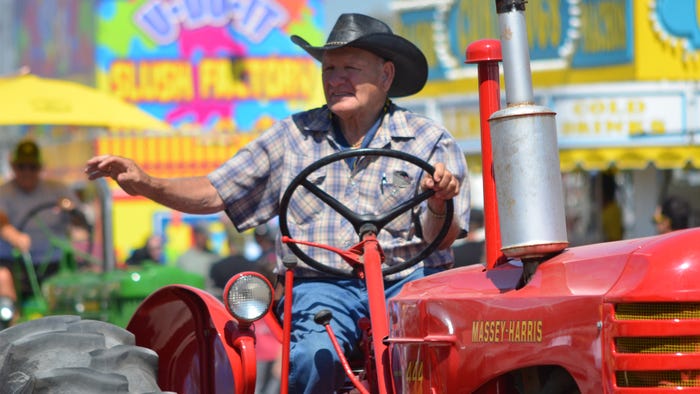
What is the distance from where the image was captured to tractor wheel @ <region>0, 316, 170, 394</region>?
3771mm

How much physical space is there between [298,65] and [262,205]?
1900 centimetres

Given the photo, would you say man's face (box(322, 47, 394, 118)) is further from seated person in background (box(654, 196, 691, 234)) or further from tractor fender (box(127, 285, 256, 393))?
seated person in background (box(654, 196, 691, 234))

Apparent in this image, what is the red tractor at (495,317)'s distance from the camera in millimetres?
2893

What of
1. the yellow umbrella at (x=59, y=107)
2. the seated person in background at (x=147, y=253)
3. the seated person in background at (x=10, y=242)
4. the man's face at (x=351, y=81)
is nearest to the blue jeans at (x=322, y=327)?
the man's face at (x=351, y=81)

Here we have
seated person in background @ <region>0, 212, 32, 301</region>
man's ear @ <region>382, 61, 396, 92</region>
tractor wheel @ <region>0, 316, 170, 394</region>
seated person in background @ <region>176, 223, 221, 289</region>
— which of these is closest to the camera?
tractor wheel @ <region>0, 316, 170, 394</region>

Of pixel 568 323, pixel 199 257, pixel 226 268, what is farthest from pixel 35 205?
pixel 568 323

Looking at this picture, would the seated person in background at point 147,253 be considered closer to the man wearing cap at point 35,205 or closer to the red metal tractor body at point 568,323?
the man wearing cap at point 35,205

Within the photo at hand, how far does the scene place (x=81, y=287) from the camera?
30.4 ft

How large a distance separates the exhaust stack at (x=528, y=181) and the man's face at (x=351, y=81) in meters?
1.45

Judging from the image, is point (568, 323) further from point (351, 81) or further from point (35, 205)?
point (35, 205)

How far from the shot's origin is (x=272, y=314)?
14.7ft

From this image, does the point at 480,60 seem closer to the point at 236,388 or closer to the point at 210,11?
the point at 236,388

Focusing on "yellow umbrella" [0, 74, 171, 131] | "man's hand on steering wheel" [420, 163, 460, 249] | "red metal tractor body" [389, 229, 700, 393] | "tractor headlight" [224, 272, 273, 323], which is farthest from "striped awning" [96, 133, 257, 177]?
"red metal tractor body" [389, 229, 700, 393]

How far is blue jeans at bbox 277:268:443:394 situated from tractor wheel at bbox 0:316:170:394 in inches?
17.7
